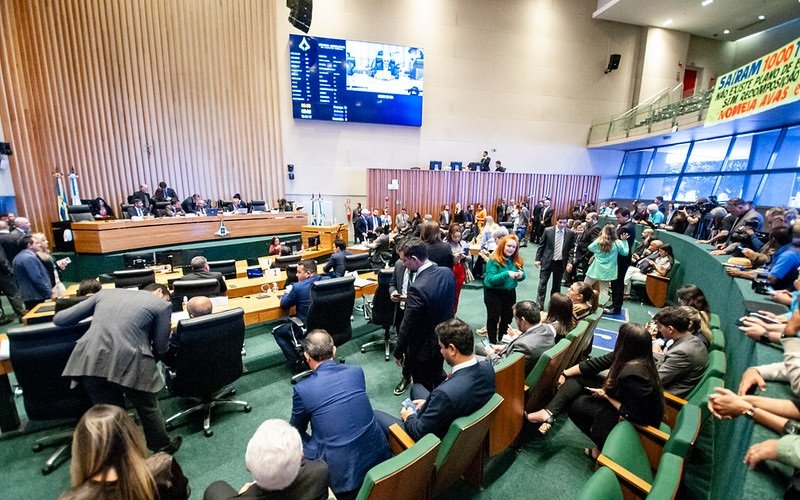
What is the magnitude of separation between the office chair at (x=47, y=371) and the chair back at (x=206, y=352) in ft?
2.01

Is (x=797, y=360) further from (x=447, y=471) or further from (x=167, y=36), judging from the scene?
(x=167, y=36)

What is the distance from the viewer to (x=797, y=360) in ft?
4.83

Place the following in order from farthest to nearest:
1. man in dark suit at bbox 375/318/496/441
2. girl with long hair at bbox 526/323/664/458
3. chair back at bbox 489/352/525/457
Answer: chair back at bbox 489/352/525/457 < girl with long hair at bbox 526/323/664/458 < man in dark suit at bbox 375/318/496/441

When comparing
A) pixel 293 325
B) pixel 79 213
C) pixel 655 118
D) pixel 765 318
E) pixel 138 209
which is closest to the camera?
pixel 765 318

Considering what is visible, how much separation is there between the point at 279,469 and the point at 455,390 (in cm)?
95

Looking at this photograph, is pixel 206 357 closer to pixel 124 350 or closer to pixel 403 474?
pixel 124 350

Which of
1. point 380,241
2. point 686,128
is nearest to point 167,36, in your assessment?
point 380,241

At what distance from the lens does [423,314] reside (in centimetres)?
275

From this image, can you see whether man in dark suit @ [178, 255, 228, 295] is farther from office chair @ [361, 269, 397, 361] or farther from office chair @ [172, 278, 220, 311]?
office chair @ [361, 269, 397, 361]

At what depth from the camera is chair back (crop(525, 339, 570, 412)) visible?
2418 mm

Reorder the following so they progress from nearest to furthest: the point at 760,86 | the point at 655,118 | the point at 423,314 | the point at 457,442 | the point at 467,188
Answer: the point at 457,442 → the point at 423,314 → the point at 760,86 → the point at 655,118 → the point at 467,188

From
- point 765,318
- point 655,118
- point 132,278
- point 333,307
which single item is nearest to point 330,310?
point 333,307

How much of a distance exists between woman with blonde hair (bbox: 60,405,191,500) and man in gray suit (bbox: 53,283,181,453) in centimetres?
119

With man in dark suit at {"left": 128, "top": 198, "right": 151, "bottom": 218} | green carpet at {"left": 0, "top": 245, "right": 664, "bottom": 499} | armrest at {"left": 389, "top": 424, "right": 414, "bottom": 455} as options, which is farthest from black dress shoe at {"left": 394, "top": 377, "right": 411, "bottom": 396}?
man in dark suit at {"left": 128, "top": 198, "right": 151, "bottom": 218}
